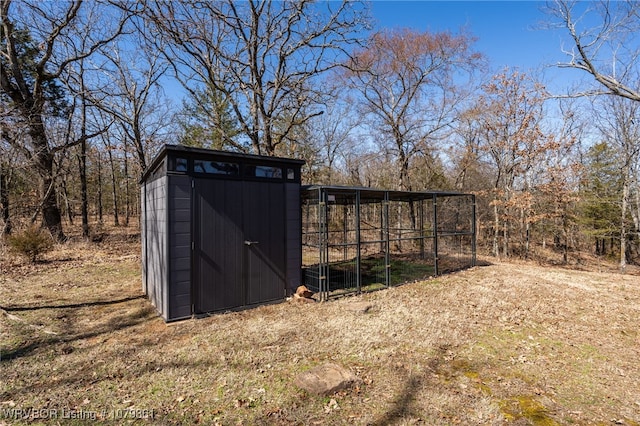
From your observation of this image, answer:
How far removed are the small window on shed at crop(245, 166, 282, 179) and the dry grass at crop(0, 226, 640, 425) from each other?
2.46 metres

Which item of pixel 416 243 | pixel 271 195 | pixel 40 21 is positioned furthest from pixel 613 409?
pixel 40 21

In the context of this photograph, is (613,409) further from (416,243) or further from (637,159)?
(637,159)

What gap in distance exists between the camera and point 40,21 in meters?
9.59

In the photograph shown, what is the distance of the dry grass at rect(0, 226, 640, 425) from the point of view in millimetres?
2793

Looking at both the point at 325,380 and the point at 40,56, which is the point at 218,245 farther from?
the point at 40,56

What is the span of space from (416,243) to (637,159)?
9.20 m

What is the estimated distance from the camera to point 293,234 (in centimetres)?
603

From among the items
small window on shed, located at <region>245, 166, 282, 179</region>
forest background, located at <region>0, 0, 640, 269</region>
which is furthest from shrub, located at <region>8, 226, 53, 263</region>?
small window on shed, located at <region>245, 166, 282, 179</region>

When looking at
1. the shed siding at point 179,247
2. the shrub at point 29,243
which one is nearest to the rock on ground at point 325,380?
the shed siding at point 179,247

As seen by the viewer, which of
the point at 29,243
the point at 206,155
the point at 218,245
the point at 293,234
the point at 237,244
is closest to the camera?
the point at 206,155

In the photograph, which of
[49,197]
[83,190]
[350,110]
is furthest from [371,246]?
[83,190]

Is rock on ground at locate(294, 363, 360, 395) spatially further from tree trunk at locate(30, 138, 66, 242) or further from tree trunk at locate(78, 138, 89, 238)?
tree trunk at locate(78, 138, 89, 238)

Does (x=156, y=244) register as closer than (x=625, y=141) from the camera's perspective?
Yes

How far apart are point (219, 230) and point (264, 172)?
1.38m
